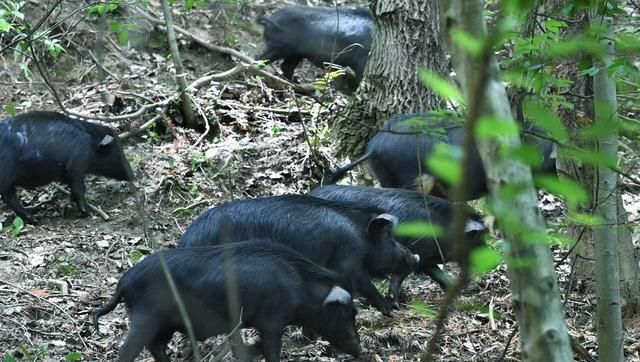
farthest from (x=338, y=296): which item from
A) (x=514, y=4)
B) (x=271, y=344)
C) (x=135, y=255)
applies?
(x=514, y=4)

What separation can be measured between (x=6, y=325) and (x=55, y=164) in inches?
130

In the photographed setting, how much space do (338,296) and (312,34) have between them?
870 centimetres

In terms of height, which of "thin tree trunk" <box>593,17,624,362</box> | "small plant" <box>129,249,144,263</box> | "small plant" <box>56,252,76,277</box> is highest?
"thin tree trunk" <box>593,17,624,362</box>

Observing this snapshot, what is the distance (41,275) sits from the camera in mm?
7930

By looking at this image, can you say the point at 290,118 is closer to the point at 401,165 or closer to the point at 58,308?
the point at 401,165

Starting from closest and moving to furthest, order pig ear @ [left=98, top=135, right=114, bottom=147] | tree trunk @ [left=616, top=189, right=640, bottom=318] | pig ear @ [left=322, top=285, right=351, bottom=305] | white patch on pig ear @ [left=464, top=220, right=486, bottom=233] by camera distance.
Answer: pig ear @ [left=322, top=285, right=351, bottom=305] → tree trunk @ [left=616, top=189, right=640, bottom=318] → white patch on pig ear @ [left=464, top=220, right=486, bottom=233] → pig ear @ [left=98, top=135, right=114, bottom=147]

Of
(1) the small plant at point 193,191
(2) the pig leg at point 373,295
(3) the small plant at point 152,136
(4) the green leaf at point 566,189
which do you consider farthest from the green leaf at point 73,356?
(4) the green leaf at point 566,189

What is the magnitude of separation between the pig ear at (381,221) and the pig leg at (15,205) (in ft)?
12.6

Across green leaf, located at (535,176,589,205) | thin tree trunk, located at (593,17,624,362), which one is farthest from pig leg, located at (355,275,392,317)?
green leaf, located at (535,176,589,205)

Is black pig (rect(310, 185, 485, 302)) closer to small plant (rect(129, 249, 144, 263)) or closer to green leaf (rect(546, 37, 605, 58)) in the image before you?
small plant (rect(129, 249, 144, 263))

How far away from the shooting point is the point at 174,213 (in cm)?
938

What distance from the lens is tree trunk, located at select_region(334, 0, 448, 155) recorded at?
30.9 ft

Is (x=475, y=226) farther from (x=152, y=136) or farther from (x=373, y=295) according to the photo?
(x=152, y=136)

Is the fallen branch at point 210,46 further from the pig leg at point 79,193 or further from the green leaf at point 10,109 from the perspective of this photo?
the pig leg at point 79,193
